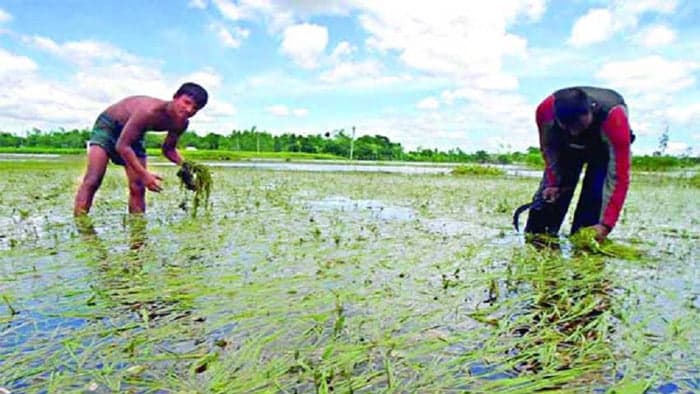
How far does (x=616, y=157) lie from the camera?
165 inches

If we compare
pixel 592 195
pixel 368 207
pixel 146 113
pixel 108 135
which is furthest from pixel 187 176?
pixel 592 195

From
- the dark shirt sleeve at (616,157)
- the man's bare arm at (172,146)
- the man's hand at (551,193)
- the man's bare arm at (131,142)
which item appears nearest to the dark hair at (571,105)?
the dark shirt sleeve at (616,157)

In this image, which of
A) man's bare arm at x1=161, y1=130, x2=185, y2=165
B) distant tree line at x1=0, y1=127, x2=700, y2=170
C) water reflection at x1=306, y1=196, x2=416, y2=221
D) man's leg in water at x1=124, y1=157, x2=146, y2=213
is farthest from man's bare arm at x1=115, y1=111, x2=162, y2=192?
distant tree line at x1=0, y1=127, x2=700, y2=170

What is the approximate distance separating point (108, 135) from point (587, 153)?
487 cm

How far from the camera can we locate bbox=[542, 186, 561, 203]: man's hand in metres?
4.93

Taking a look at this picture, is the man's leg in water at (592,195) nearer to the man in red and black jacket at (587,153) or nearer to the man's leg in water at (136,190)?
the man in red and black jacket at (587,153)

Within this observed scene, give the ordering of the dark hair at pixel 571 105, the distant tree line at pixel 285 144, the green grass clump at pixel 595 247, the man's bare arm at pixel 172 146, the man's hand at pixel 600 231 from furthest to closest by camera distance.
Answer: the distant tree line at pixel 285 144 → the man's bare arm at pixel 172 146 → the green grass clump at pixel 595 247 → the man's hand at pixel 600 231 → the dark hair at pixel 571 105

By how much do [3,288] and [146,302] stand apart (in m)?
0.98

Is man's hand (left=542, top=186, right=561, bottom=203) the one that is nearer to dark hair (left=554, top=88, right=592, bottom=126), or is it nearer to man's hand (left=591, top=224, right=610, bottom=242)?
man's hand (left=591, top=224, right=610, bottom=242)

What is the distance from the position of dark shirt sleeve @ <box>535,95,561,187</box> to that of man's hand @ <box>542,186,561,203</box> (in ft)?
0.13

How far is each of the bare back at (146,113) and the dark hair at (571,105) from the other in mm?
3729

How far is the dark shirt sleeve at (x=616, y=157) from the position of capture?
4145mm

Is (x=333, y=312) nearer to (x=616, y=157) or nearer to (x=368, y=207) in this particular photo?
(x=616, y=157)

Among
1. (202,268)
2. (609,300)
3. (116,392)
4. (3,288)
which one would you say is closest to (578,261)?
(609,300)
